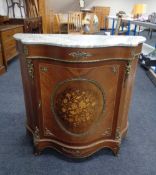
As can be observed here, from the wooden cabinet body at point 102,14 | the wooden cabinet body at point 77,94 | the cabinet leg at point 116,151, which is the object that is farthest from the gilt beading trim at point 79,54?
the wooden cabinet body at point 102,14

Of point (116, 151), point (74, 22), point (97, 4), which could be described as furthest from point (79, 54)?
point (97, 4)

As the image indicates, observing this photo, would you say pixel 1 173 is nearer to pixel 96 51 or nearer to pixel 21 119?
pixel 21 119

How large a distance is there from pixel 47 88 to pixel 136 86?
6.10 ft

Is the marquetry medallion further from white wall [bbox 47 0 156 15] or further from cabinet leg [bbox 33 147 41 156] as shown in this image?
white wall [bbox 47 0 156 15]

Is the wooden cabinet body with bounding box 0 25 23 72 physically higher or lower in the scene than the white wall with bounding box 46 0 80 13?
lower

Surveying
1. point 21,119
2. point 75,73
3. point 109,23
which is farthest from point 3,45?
point 109,23

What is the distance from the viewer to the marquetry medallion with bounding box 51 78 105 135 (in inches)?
44.4

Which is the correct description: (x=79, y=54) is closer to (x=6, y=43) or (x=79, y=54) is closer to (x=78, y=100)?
(x=78, y=100)

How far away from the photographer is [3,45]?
10.3 feet

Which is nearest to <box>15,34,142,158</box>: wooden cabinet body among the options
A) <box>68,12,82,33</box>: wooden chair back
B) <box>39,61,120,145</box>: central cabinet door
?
<box>39,61,120,145</box>: central cabinet door

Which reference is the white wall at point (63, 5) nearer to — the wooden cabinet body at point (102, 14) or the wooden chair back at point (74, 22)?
the wooden cabinet body at point (102, 14)

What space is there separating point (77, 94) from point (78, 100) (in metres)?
0.04

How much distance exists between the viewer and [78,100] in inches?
45.4

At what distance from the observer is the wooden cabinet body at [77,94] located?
1.05 metres
